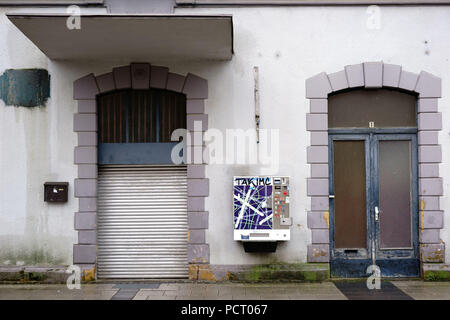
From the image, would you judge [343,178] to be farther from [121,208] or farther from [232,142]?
[121,208]

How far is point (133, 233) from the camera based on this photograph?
25.6ft

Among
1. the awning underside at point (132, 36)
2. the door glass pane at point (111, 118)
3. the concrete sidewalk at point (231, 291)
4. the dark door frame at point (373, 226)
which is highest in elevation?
the awning underside at point (132, 36)

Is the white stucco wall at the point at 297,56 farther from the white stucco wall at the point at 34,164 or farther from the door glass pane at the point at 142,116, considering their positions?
the white stucco wall at the point at 34,164

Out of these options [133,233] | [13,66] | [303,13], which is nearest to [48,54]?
[13,66]

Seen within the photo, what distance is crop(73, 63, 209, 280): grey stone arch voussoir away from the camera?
759 centimetres

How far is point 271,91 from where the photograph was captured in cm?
766

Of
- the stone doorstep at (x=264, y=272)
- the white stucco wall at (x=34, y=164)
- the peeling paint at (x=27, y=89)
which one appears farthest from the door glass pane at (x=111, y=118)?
the stone doorstep at (x=264, y=272)

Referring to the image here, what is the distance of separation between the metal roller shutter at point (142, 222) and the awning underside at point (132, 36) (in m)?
2.01

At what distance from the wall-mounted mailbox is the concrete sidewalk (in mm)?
1459

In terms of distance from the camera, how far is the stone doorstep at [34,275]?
7492mm

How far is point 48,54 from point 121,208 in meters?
2.94

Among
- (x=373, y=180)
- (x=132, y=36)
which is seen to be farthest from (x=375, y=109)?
(x=132, y=36)

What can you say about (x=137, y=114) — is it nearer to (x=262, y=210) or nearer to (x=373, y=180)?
(x=262, y=210)

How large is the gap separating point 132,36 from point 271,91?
253cm
